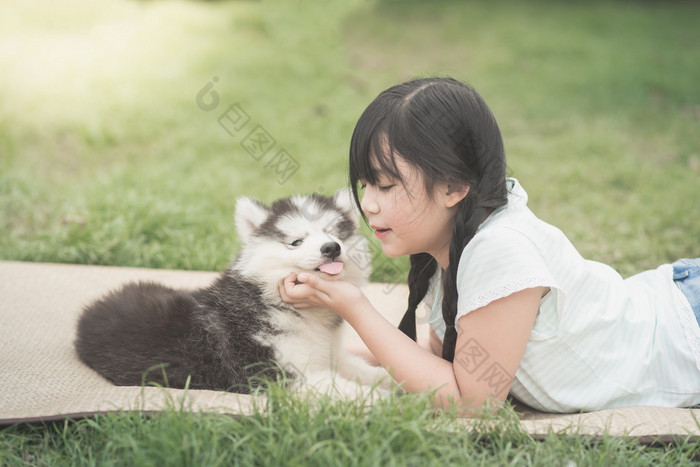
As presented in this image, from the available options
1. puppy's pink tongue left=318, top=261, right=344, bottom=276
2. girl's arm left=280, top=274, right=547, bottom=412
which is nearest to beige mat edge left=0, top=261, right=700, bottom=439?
girl's arm left=280, top=274, right=547, bottom=412

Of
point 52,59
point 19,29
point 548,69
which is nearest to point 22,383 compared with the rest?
point 52,59

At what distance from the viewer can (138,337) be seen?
2.24 m

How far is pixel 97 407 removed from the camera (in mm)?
1916

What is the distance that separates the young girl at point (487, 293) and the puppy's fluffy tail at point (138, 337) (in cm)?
48

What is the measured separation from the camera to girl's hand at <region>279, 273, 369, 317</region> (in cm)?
210

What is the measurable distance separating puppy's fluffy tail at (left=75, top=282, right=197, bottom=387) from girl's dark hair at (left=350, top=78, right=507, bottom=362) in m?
0.95

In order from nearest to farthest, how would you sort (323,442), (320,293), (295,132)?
1. (323,442)
2. (320,293)
3. (295,132)

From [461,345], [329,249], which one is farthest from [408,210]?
[461,345]

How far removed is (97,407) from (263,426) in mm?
577

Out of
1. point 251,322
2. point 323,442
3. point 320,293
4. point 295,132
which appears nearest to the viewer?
point 323,442

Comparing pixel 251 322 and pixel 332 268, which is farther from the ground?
pixel 332 268

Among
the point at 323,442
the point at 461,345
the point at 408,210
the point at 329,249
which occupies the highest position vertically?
the point at 408,210

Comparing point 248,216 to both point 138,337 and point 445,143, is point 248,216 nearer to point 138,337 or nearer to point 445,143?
point 138,337

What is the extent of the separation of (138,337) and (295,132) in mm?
4422
